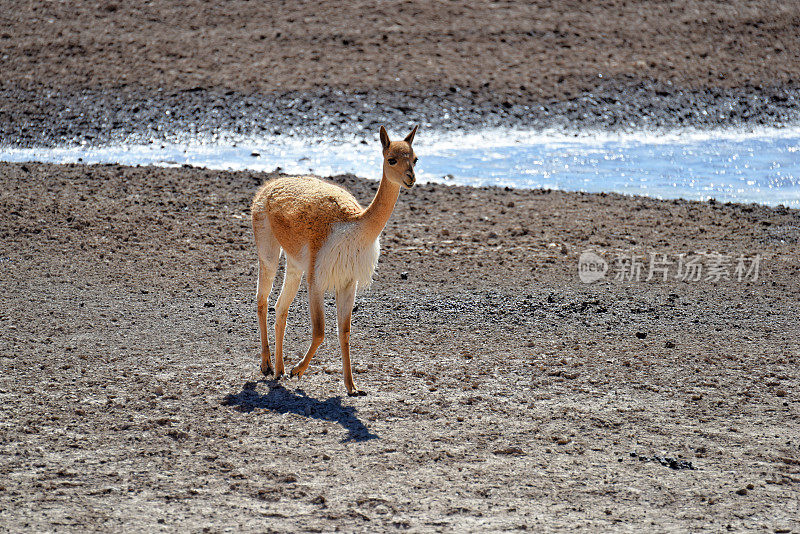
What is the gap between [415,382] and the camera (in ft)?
26.6

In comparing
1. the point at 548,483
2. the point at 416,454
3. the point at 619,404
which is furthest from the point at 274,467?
the point at 619,404

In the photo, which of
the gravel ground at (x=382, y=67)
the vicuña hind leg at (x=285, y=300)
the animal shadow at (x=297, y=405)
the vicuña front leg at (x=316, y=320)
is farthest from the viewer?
the gravel ground at (x=382, y=67)

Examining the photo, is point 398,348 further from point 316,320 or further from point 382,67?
point 382,67

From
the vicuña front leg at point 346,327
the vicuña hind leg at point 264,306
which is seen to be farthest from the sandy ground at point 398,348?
the vicuña hind leg at point 264,306

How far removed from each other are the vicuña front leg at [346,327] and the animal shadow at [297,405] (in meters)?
0.16

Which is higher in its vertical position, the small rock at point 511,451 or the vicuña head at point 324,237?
the vicuña head at point 324,237

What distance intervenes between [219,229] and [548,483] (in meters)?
7.08

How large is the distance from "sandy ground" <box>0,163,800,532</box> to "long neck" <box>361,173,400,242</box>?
4.57ft

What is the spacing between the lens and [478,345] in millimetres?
8969

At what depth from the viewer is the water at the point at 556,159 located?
1536 centimetres

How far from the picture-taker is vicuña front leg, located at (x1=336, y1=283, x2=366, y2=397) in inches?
305

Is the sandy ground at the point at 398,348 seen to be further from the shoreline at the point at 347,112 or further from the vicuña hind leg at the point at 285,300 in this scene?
the vicuña hind leg at the point at 285,300

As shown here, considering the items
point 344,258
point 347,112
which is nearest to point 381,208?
point 344,258

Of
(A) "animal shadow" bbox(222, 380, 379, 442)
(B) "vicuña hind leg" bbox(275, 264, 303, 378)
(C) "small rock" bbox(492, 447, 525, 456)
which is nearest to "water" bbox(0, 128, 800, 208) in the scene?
(B) "vicuña hind leg" bbox(275, 264, 303, 378)
